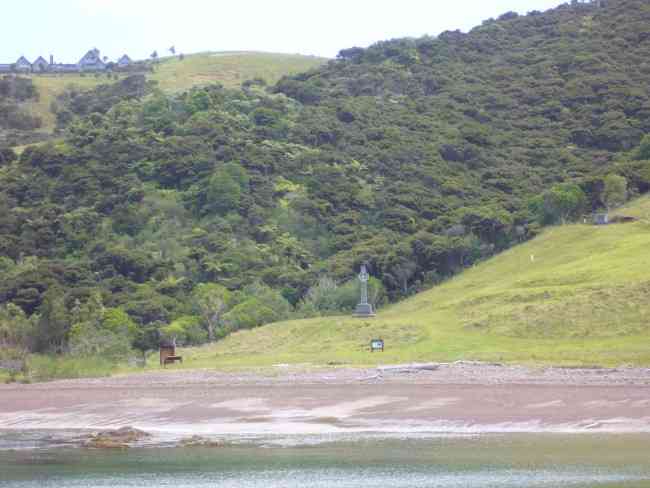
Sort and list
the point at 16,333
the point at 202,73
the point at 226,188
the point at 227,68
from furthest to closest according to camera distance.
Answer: the point at 227,68 < the point at 202,73 < the point at 226,188 < the point at 16,333

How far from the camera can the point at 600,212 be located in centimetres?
7831

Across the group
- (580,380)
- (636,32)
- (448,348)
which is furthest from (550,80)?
(580,380)

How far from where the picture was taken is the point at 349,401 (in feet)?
141

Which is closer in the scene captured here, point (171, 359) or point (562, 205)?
point (171, 359)

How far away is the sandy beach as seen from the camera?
39.4m

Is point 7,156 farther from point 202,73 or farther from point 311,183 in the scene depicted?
point 202,73

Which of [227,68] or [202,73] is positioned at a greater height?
[227,68]

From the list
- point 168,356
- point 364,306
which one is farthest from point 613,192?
point 168,356

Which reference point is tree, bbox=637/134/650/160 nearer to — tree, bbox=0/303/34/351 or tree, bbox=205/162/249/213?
tree, bbox=205/162/249/213

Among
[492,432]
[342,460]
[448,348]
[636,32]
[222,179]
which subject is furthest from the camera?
[636,32]

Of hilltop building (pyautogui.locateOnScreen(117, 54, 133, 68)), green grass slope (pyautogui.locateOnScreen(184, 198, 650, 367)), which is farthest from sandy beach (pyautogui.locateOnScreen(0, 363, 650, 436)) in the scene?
hilltop building (pyautogui.locateOnScreen(117, 54, 133, 68))

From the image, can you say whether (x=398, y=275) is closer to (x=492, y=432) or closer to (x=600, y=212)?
(x=600, y=212)

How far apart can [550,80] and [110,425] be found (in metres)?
88.4

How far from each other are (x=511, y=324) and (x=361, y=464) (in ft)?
69.9
